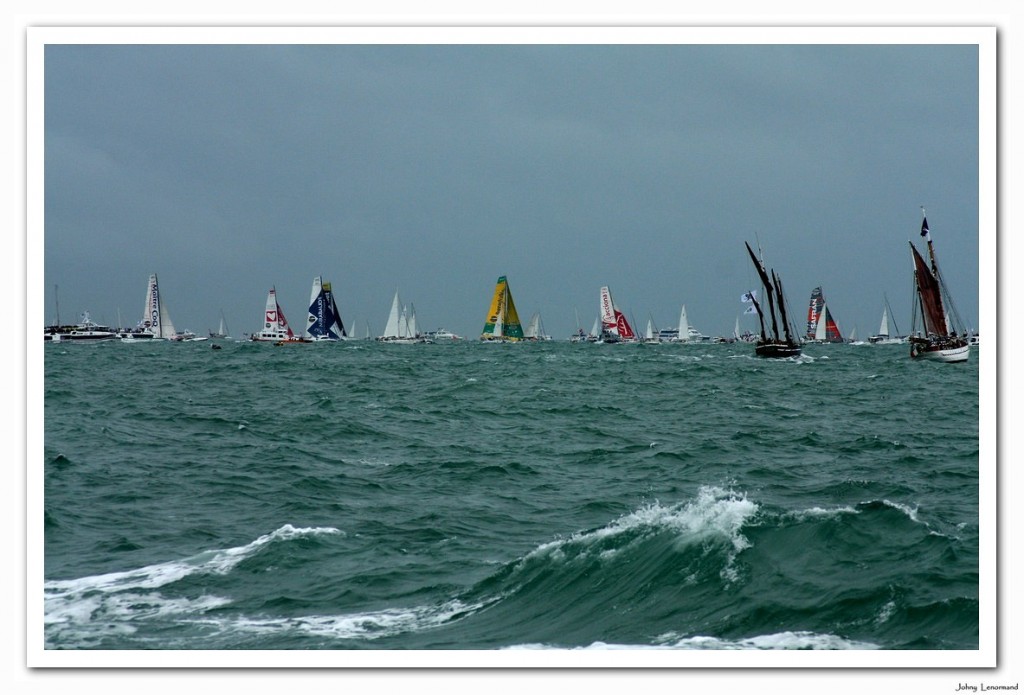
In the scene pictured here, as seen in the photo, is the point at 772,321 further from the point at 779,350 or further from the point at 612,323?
the point at 612,323

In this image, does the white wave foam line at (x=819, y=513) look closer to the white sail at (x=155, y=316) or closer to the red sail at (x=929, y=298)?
the red sail at (x=929, y=298)

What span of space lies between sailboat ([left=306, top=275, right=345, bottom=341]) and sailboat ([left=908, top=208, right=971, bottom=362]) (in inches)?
3804

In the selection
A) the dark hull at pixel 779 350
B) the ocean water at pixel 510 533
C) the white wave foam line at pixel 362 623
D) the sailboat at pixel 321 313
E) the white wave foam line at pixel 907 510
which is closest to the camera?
the ocean water at pixel 510 533

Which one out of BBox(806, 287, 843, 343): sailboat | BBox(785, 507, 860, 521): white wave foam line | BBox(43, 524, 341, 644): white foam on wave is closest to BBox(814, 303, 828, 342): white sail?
BBox(806, 287, 843, 343): sailboat

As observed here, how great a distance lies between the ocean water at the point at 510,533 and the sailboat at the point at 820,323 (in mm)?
141253

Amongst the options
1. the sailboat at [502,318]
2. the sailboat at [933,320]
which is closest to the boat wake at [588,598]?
the sailboat at [933,320]

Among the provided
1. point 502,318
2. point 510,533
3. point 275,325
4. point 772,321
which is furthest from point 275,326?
point 510,533

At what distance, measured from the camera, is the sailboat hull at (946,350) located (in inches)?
2820

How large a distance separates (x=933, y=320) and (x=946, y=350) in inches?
152

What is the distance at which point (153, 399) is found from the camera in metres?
38.6

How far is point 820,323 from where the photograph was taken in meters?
169
